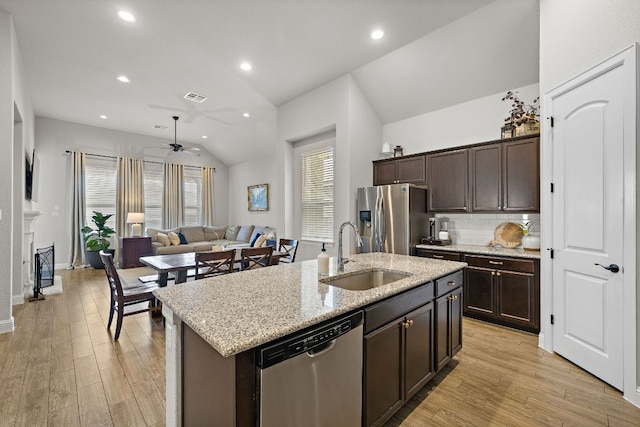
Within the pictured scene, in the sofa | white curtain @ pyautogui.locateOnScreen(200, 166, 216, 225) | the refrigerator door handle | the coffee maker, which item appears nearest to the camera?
the coffee maker

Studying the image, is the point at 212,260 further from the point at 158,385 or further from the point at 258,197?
the point at 258,197

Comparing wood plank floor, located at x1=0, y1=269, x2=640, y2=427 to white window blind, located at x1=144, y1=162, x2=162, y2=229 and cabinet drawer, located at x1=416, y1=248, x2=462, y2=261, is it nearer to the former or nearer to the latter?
cabinet drawer, located at x1=416, y1=248, x2=462, y2=261

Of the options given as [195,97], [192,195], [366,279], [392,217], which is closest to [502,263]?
[392,217]

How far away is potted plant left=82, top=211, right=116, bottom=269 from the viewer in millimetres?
6668

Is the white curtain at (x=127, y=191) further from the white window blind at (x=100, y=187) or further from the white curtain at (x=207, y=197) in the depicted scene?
the white curtain at (x=207, y=197)

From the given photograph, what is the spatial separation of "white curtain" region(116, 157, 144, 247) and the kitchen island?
6.97m

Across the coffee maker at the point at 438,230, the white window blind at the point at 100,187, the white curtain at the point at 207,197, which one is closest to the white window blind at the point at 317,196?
the coffee maker at the point at 438,230

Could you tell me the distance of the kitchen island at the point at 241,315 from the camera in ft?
3.52

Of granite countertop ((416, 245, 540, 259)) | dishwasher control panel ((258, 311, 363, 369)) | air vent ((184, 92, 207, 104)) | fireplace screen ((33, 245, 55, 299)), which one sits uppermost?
air vent ((184, 92, 207, 104))

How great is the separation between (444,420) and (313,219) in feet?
12.6

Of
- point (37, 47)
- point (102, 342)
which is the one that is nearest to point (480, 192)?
point (102, 342)

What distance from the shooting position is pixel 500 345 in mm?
2934

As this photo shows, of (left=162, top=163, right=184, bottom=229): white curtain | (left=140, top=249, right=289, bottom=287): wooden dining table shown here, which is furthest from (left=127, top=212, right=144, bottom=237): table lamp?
(left=140, top=249, right=289, bottom=287): wooden dining table

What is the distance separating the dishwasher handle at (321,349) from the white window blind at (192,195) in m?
8.36
